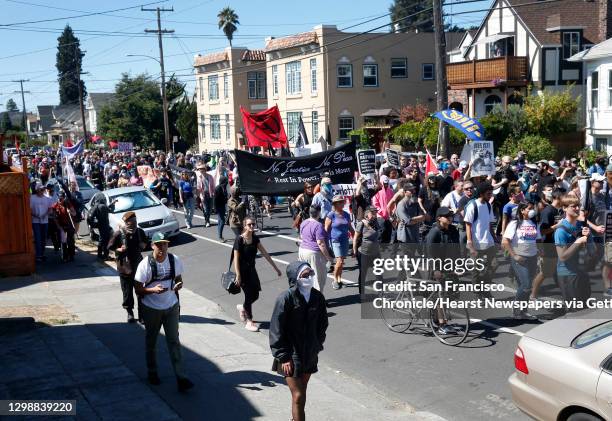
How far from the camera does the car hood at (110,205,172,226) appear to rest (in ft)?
61.0

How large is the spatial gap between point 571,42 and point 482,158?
2294 cm

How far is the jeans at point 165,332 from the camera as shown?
7898 millimetres

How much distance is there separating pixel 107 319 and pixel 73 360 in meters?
2.35

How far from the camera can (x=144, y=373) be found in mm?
8547

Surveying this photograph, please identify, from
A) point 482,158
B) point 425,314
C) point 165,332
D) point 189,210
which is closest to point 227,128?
point 189,210

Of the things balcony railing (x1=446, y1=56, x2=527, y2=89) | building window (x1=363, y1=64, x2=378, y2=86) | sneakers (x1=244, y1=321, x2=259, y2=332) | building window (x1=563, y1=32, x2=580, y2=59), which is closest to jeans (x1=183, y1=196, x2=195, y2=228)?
sneakers (x1=244, y1=321, x2=259, y2=332)

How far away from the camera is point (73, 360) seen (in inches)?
352

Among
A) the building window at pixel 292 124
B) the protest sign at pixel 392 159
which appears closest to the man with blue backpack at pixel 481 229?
the protest sign at pixel 392 159

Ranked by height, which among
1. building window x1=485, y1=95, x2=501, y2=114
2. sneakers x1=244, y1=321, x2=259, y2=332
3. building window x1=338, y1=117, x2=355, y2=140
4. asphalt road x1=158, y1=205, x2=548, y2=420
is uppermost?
building window x1=485, y1=95, x2=501, y2=114

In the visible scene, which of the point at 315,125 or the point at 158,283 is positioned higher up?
Result: the point at 315,125

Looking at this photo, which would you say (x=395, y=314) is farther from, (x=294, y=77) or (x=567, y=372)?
(x=294, y=77)

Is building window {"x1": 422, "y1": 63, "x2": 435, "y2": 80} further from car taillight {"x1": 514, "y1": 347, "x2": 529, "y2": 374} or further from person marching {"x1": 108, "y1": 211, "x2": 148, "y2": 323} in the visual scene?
car taillight {"x1": 514, "y1": 347, "x2": 529, "y2": 374}

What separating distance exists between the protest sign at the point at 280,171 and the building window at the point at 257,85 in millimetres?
38092

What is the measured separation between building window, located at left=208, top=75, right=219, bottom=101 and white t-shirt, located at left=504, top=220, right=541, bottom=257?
47.4 meters
